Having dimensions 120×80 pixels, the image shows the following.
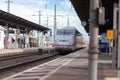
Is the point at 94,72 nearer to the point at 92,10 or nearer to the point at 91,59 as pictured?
the point at 91,59

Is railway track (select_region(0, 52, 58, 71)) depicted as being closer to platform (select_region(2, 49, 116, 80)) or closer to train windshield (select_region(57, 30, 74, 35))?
platform (select_region(2, 49, 116, 80))

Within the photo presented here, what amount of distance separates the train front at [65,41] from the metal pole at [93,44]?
43.5m

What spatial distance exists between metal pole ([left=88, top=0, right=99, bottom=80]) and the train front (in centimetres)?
4350

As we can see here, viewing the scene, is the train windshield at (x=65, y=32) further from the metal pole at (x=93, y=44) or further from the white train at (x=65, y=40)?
the metal pole at (x=93, y=44)

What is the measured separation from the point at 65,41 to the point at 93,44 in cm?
4476

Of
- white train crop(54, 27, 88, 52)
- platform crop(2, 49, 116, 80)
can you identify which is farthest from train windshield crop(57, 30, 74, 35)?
platform crop(2, 49, 116, 80)

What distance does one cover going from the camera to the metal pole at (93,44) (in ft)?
32.6

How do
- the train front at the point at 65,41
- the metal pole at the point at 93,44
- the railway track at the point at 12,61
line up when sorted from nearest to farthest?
the metal pole at the point at 93,44, the railway track at the point at 12,61, the train front at the point at 65,41

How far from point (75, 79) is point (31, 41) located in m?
76.9

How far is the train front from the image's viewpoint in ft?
177

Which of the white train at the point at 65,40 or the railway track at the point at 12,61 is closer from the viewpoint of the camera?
the railway track at the point at 12,61

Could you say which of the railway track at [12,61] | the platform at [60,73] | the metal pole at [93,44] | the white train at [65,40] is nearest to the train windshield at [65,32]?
the white train at [65,40]

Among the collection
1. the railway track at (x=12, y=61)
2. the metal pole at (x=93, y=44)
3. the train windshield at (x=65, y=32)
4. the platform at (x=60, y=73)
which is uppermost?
the train windshield at (x=65, y=32)

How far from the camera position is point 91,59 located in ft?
32.7
